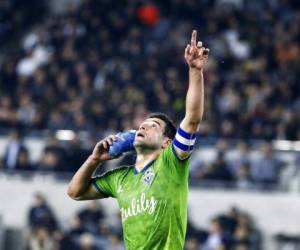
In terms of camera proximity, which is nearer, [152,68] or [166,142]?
[166,142]

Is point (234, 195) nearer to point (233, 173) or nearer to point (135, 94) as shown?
point (233, 173)

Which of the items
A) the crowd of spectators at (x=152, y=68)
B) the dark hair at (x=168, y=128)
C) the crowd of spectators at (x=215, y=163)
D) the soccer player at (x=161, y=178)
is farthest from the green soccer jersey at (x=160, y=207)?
the crowd of spectators at (x=152, y=68)

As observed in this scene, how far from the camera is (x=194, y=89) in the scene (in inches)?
289

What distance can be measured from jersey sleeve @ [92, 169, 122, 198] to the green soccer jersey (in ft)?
0.98

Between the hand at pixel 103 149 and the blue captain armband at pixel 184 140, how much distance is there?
25.2 inches

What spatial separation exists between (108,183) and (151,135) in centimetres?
60

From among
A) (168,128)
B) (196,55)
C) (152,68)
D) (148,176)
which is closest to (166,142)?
(168,128)

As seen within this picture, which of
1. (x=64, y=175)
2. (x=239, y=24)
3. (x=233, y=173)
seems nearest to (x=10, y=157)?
(x=64, y=175)

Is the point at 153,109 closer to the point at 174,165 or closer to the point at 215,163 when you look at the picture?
the point at 215,163

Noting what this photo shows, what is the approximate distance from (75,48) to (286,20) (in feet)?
13.5

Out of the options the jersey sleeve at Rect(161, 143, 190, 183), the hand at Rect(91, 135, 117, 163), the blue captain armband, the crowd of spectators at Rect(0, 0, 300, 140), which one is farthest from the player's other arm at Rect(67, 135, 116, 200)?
the crowd of spectators at Rect(0, 0, 300, 140)

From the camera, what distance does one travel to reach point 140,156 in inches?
311

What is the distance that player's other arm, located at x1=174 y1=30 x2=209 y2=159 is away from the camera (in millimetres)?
7293

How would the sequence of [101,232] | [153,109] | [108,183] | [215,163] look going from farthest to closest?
[153,109]
[215,163]
[101,232]
[108,183]
